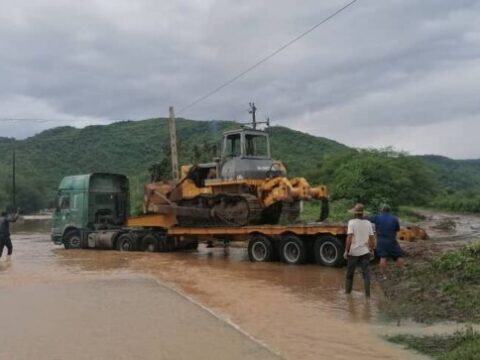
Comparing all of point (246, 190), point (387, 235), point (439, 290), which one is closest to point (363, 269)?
point (439, 290)

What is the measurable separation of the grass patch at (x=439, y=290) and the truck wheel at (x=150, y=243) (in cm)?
1061

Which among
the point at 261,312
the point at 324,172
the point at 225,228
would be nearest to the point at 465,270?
the point at 261,312

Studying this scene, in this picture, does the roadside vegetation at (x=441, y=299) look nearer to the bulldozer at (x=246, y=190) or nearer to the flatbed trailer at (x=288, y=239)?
the flatbed trailer at (x=288, y=239)

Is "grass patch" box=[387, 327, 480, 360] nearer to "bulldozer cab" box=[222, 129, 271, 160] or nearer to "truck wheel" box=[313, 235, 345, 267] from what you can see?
"truck wheel" box=[313, 235, 345, 267]

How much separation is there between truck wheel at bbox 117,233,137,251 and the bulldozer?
2616 millimetres

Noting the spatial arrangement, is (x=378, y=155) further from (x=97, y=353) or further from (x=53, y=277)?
(x=97, y=353)

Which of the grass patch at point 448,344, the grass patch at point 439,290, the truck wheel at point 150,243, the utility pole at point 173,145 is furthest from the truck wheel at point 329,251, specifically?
the utility pole at point 173,145

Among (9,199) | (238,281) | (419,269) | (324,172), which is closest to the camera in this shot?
(419,269)

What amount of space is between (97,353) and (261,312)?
3258 millimetres

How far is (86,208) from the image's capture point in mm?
23719

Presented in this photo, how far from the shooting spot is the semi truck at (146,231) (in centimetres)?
1595

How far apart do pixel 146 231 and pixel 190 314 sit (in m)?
12.7

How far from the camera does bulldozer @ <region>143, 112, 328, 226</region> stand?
58.8 ft

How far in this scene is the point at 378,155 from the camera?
38125mm
